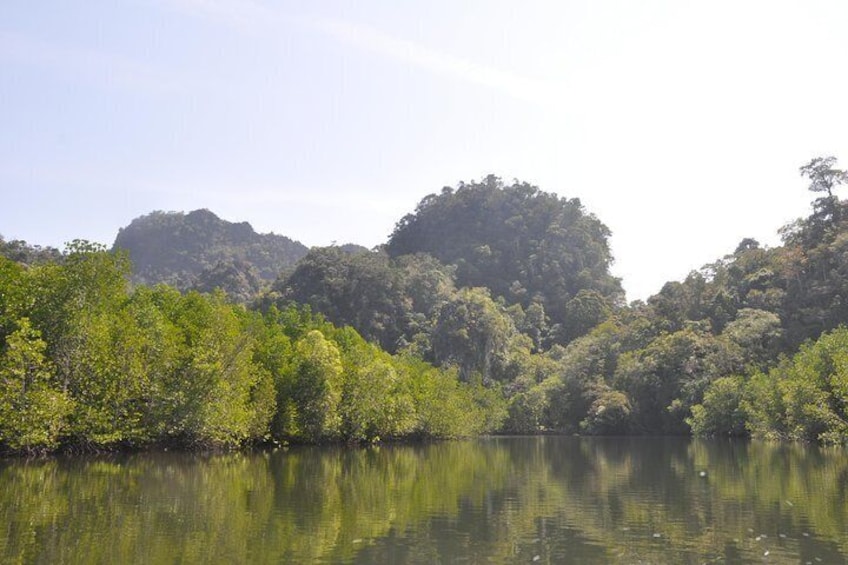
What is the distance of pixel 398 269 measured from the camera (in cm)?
13650

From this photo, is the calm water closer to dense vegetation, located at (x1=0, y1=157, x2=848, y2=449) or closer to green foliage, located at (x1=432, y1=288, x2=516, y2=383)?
dense vegetation, located at (x1=0, y1=157, x2=848, y2=449)

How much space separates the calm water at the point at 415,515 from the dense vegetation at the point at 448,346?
23.9ft

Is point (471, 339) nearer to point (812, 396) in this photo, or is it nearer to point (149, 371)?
point (812, 396)

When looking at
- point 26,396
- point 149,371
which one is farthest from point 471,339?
point 26,396

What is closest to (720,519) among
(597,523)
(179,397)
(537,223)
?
(597,523)

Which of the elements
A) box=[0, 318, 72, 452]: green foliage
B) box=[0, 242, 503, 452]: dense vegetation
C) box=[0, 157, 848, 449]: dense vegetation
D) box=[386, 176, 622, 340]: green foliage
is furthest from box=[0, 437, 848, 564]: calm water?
box=[386, 176, 622, 340]: green foliage

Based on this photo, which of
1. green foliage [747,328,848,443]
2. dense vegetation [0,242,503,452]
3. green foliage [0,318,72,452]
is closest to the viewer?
green foliage [0,318,72,452]

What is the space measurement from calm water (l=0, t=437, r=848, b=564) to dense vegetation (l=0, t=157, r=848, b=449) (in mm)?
7296

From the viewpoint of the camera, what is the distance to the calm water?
14930 mm

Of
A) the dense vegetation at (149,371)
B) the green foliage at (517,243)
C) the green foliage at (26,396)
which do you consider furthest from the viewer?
the green foliage at (517,243)

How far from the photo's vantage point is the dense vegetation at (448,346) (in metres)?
40.8

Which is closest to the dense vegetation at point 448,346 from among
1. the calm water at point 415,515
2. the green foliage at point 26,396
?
the green foliage at point 26,396

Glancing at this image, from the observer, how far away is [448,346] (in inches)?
4456

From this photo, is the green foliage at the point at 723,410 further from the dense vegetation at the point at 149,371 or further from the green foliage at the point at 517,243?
the green foliage at the point at 517,243
